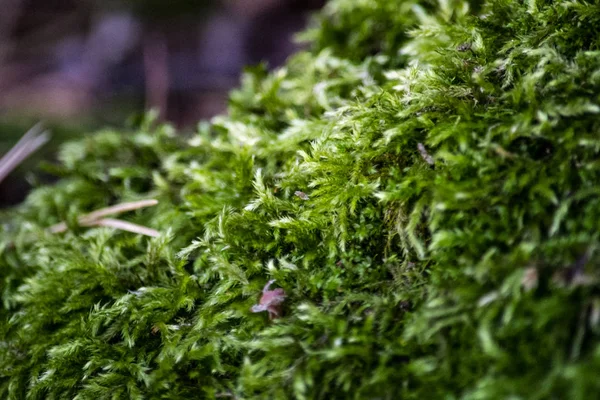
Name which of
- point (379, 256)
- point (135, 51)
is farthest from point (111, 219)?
point (135, 51)

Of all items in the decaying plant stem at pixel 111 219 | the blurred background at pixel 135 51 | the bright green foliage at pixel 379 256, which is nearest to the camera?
the bright green foliage at pixel 379 256

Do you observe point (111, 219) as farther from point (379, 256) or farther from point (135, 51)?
point (135, 51)

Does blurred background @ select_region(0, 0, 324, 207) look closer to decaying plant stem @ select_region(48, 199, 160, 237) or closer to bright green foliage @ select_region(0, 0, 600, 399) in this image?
decaying plant stem @ select_region(48, 199, 160, 237)

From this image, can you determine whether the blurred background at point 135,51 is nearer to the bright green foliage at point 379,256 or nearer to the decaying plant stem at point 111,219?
the decaying plant stem at point 111,219

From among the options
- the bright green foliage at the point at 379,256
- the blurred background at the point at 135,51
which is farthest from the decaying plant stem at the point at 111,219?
the blurred background at the point at 135,51

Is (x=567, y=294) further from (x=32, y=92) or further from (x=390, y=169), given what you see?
(x=32, y=92)

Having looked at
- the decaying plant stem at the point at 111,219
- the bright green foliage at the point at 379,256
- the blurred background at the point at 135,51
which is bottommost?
the bright green foliage at the point at 379,256

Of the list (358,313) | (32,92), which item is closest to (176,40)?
(32,92)
